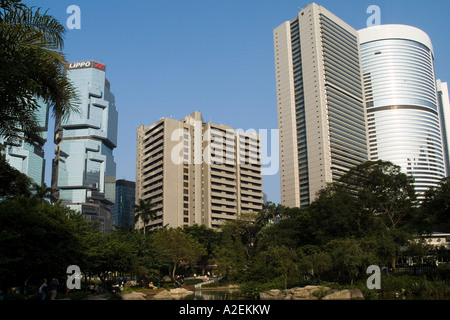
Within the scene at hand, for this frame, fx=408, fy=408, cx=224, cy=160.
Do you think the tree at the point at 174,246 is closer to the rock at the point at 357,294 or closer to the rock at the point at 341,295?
the rock at the point at 341,295

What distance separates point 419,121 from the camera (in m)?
183

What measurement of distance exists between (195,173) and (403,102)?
4466 inches

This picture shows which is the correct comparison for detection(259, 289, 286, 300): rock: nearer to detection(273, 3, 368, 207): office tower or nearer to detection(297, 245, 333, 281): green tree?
detection(297, 245, 333, 281): green tree

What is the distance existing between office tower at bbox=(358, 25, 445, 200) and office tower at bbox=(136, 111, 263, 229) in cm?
8243

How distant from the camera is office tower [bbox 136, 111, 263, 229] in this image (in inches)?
4636

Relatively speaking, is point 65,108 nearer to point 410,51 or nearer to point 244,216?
point 244,216

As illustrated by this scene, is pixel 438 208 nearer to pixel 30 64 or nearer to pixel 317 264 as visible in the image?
pixel 317 264

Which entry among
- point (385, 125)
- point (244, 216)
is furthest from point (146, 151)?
point (385, 125)

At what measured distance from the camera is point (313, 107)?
14425 cm

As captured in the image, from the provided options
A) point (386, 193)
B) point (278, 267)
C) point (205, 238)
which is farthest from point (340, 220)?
point (205, 238)

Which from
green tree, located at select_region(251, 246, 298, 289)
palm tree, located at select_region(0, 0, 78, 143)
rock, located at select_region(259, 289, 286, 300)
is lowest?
rock, located at select_region(259, 289, 286, 300)

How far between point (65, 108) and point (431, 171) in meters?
195

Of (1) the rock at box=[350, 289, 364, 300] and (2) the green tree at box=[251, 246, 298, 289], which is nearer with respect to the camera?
(1) the rock at box=[350, 289, 364, 300]

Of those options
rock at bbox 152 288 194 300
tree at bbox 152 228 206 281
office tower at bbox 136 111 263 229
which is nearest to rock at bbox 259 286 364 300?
rock at bbox 152 288 194 300
